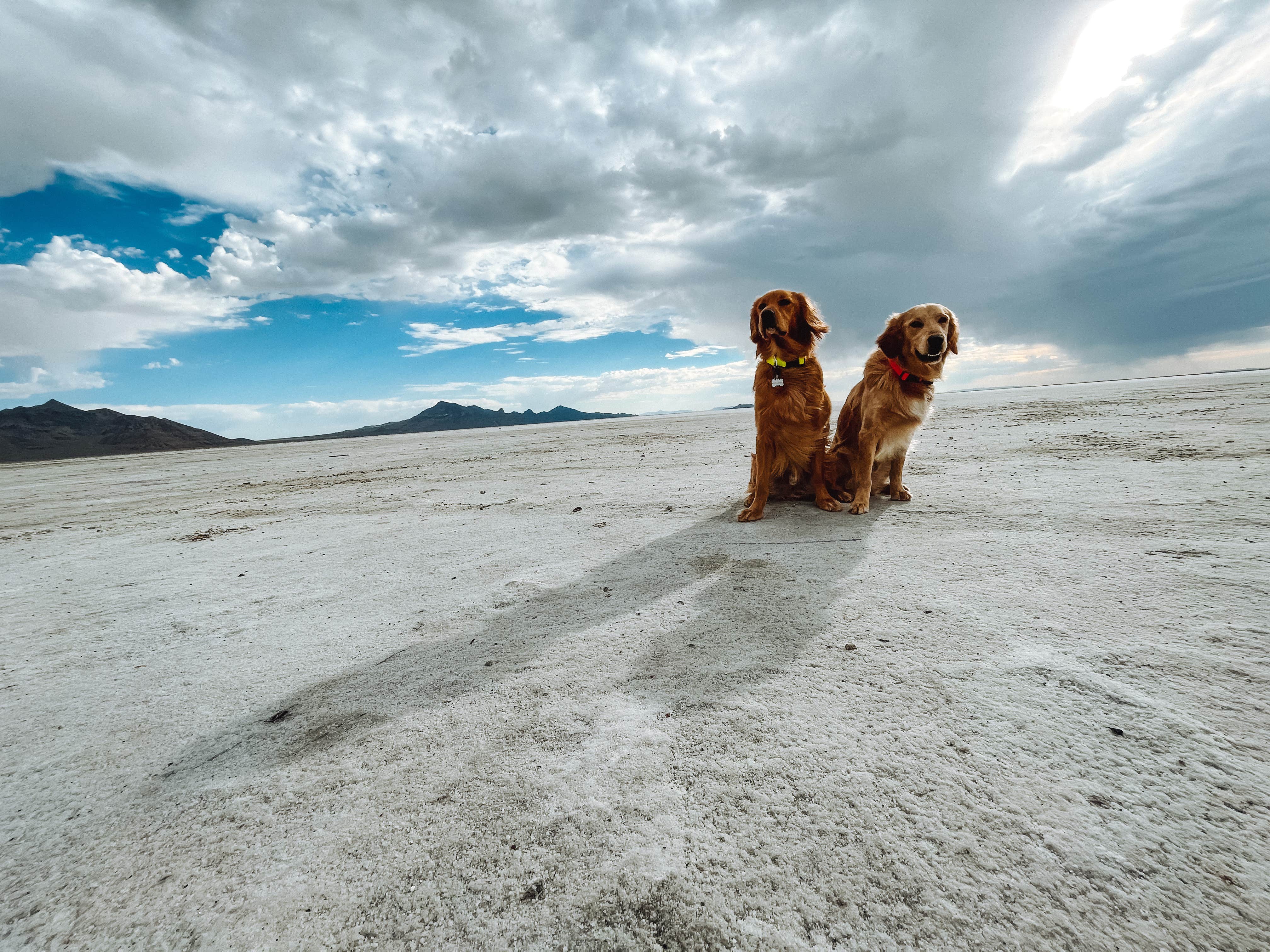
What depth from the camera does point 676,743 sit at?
1.30m

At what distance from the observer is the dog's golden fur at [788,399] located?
3.64 m

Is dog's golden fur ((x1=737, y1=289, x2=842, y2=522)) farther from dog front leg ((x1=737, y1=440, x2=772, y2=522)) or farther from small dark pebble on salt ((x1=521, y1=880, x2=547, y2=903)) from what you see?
small dark pebble on salt ((x1=521, y1=880, x2=547, y2=903))

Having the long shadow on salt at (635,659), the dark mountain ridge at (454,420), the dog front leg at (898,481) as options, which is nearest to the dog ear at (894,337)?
the dog front leg at (898,481)

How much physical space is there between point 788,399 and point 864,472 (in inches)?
31.3

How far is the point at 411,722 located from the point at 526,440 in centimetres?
1798

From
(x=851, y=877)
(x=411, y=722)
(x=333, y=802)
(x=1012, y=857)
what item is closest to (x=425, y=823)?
(x=333, y=802)

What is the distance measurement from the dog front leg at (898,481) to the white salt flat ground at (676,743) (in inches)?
29.4

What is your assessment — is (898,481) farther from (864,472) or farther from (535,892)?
(535,892)

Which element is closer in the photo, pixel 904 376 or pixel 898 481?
pixel 904 376

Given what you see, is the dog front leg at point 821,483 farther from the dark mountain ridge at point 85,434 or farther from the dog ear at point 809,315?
the dark mountain ridge at point 85,434

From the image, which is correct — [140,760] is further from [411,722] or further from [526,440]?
[526,440]

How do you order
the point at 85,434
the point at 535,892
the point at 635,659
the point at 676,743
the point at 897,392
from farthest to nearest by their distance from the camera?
the point at 85,434 → the point at 897,392 → the point at 635,659 → the point at 676,743 → the point at 535,892

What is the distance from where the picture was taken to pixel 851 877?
2.95 ft

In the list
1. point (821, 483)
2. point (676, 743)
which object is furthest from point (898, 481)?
point (676, 743)
